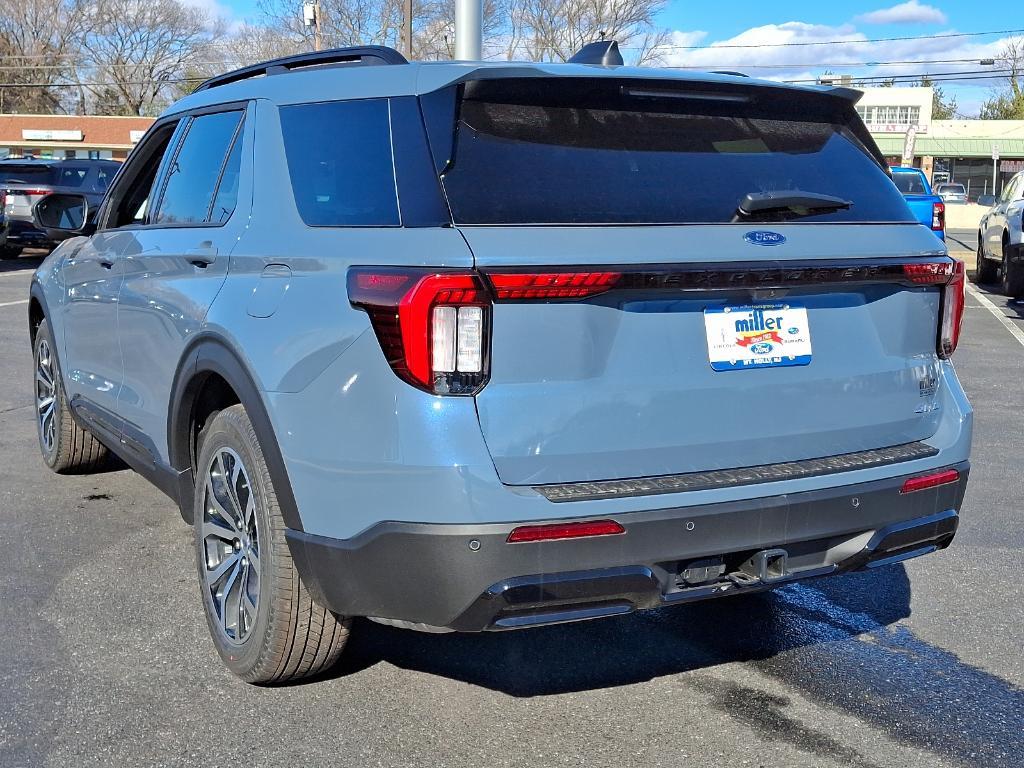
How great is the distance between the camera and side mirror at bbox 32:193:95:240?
5555 millimetres

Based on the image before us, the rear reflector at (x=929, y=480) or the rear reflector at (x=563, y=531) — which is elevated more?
the rear reflector at (x=563, y=531)

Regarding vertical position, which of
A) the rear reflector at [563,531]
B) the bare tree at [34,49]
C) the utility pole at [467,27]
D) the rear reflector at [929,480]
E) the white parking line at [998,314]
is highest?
the bare tree at [34,49]

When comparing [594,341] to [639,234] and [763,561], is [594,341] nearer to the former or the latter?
[639,234]

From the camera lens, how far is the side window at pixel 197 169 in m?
4.02

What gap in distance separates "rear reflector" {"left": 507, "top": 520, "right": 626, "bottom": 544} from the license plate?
53 cm

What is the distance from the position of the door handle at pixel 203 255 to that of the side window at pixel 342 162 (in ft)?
1.47

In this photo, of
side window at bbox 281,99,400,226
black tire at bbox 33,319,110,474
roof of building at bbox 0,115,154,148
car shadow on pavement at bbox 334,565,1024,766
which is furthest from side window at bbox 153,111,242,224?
roof of building at bbox 0,115,154,148

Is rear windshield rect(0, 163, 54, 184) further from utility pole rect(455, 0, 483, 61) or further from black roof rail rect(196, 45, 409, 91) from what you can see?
black roof rail rect(196, 45, 409, 91)

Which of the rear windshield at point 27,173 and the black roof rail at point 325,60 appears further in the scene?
the rear windshield at point 27,173

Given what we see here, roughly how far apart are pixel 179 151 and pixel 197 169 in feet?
1.13

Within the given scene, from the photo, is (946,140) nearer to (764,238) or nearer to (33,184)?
(33,184)

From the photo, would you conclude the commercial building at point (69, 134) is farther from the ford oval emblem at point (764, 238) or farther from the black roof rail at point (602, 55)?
the ford oval emblem at point (764, 238)

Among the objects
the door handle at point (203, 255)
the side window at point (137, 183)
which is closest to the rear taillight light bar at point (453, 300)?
the door handle at point (203, 255)

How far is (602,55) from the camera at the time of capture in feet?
12.5
